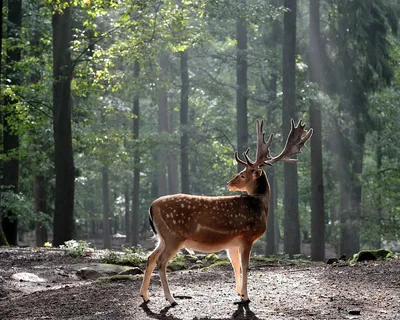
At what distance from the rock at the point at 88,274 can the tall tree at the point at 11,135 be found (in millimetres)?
8741

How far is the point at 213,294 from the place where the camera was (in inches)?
338

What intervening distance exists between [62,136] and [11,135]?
507cm

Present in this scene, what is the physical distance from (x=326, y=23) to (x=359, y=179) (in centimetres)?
651

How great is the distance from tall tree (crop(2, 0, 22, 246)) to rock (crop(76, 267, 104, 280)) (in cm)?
874

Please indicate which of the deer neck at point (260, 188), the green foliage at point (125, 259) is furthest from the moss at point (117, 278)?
the deer neck at point (260, 188)

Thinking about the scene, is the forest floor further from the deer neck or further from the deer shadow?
the deer neck

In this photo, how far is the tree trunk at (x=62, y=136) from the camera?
16578 millimetres

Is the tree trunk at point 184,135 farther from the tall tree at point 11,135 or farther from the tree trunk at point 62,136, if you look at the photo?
the tree trunk at point 62,136

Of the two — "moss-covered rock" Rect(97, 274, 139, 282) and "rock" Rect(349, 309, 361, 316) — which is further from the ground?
"rock" Rect(349, 309, 361, 316)

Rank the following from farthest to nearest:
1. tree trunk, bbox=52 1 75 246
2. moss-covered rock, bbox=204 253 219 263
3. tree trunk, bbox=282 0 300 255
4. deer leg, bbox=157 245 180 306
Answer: tree trunk, bbox=282 0 300 255 → tree trunk, bbox=52 1 75 246 → moss-covered rock, bbox=204 253 219 263 → deer leg, bbox=157 245 180 306

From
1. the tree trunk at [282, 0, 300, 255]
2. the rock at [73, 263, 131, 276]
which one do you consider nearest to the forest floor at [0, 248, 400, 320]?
the rock at [73, 263, 131, 276]

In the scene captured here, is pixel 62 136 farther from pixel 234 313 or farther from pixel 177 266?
pixel 234 313

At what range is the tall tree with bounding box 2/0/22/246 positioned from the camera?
19719 millimetres

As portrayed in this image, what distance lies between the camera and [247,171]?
8.62 metres
